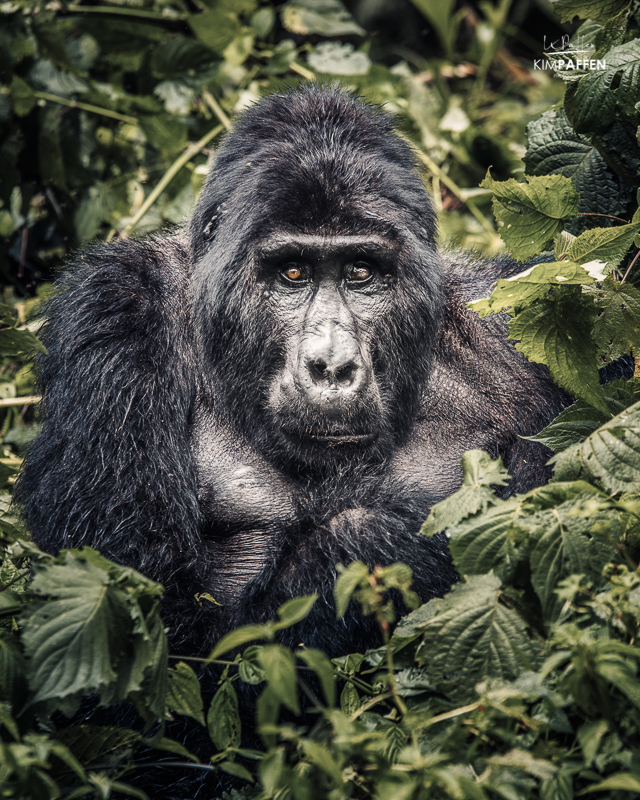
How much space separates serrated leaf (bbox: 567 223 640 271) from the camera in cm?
237

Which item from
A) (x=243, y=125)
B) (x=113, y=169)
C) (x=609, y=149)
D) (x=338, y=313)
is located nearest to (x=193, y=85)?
(x=113, y=169)

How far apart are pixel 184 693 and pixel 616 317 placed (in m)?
1.68

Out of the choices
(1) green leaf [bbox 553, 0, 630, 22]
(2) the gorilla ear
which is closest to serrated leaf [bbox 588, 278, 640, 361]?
(1) green leaf [bbox 553, 0, 630, 22]

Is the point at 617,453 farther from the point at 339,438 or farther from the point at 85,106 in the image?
the point at 85,106

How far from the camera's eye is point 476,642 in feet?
5.73

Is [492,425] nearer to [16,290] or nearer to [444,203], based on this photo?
[444,203]

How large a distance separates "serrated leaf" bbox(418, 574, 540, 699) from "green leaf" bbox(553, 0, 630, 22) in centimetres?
223

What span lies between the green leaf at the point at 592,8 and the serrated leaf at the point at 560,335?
1.21 meters

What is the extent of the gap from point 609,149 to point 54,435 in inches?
92.0

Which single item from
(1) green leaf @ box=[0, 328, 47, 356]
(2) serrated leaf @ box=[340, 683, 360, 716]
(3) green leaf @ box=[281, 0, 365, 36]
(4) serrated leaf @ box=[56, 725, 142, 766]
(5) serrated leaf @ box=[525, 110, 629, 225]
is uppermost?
(3) green leaf @ box=[281, 0, 365, 36]


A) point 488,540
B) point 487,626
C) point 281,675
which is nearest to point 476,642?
point 487,626

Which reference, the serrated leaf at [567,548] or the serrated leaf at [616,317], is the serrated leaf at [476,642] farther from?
the serrated leaf at [616,317]

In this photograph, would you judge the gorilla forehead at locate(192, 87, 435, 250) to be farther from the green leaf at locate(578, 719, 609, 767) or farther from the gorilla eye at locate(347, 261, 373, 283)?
the green leaf at locate(578, 719, 609, 767)

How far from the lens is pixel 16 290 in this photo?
5.20 m
